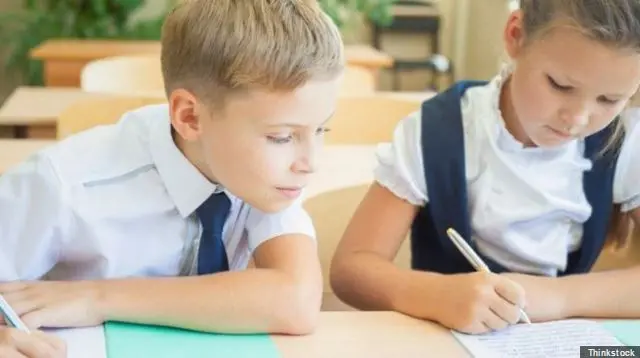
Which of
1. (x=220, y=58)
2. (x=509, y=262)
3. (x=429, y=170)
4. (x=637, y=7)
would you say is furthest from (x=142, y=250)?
(x=637, y=7)

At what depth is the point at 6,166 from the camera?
177 cm

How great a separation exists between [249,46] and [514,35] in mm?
380

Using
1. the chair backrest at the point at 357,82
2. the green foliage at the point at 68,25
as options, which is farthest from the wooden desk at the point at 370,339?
the green foliage at the point at 68,25

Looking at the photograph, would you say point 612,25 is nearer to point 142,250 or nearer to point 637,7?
point 637,7

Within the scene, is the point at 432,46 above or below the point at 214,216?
below

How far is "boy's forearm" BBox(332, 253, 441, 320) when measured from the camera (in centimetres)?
108

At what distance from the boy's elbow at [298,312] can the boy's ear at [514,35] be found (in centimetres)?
42

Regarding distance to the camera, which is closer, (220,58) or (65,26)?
(220,58)

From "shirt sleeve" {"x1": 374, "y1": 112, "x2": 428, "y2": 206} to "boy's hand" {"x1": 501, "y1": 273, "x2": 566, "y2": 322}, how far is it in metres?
0.18

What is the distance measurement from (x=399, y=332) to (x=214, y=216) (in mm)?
256

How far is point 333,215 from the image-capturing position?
1.57 meters

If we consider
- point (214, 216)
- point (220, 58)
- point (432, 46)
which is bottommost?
point (432, 46)

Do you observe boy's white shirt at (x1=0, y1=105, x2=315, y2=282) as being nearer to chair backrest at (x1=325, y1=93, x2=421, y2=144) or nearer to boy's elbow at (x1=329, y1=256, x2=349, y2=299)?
boy's elbow at (x1=329, y1=256, x2=349, y2=299)

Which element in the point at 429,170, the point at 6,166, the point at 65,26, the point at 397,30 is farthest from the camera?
the point at 397,30
